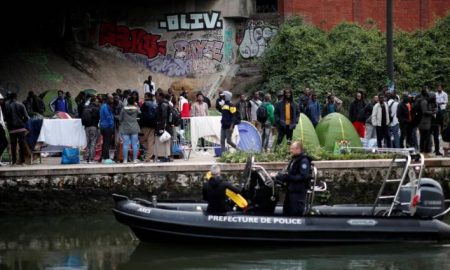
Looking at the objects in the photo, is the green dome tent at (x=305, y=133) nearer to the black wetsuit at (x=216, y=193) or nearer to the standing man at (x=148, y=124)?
the standing man at (x=148, y=124)

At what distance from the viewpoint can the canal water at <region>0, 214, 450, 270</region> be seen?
17703 millimetres

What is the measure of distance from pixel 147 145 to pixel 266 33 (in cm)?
1779

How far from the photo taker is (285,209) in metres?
18.3

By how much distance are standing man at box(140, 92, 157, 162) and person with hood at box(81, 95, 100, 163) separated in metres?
1.13

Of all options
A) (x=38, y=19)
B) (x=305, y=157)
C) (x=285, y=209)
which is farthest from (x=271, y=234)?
(x=38, y=19)

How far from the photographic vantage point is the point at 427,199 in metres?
18.5

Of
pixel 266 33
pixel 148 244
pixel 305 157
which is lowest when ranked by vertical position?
pixel 148 244

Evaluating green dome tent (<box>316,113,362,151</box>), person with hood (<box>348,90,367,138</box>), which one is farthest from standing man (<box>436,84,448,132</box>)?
green dome tent (<box>316,113,362,151</box>)

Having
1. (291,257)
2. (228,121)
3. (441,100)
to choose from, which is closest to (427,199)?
(291,257)

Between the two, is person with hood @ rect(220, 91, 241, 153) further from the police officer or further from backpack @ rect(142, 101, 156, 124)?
the police officer

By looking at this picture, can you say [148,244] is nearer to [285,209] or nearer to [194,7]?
[285,209]

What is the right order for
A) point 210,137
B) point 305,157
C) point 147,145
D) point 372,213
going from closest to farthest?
point 305,157
point 372,213
point 147,145
point 210,137

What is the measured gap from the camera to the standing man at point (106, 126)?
24.0 m

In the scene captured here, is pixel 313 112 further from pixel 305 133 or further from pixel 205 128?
pixel 205 128
